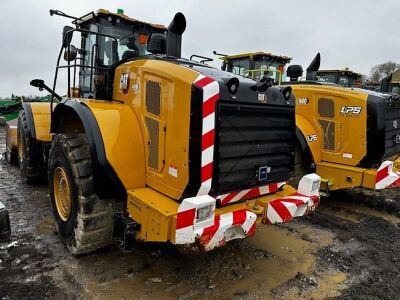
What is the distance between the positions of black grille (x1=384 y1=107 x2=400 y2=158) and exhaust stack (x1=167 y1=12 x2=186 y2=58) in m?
3.49

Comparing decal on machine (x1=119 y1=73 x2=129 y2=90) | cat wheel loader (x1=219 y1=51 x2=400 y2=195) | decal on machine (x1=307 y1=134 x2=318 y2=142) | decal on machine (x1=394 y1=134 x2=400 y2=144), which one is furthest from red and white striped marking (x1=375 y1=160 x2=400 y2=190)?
decal on machine (x1=119 y1=73 x2=129 y2=90)

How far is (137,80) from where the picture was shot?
11.6ft

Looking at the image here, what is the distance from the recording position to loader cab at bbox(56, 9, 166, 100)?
4.21 m

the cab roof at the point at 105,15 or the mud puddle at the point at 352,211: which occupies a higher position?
the cab roof at the point at 105,15

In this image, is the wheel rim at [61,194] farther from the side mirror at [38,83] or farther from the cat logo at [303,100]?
the cat logo at [303,100]

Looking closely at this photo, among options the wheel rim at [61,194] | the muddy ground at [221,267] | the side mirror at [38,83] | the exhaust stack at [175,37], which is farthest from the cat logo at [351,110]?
the side mirror at [38,83]

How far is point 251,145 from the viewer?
335 cm

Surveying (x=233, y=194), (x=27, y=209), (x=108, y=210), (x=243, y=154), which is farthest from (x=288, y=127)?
(x=27, y=209)

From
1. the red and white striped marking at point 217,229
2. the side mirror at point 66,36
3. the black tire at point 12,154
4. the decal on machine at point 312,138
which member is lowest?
the black tire at point 12,154

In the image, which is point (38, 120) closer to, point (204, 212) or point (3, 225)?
point (3, 225)

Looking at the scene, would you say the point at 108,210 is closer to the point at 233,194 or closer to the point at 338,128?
the point at 233,194

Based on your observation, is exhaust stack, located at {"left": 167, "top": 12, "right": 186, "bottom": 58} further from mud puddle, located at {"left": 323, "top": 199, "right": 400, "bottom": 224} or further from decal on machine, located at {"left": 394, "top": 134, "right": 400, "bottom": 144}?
decal on machine, located at {"left": 394, "top": 134, "right": 400, "bottom": 144}

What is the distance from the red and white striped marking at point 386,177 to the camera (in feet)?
16.8

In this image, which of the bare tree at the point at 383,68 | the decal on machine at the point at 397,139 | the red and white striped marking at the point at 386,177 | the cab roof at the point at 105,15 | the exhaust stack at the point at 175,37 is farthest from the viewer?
the bare tree at the point at 383,68
